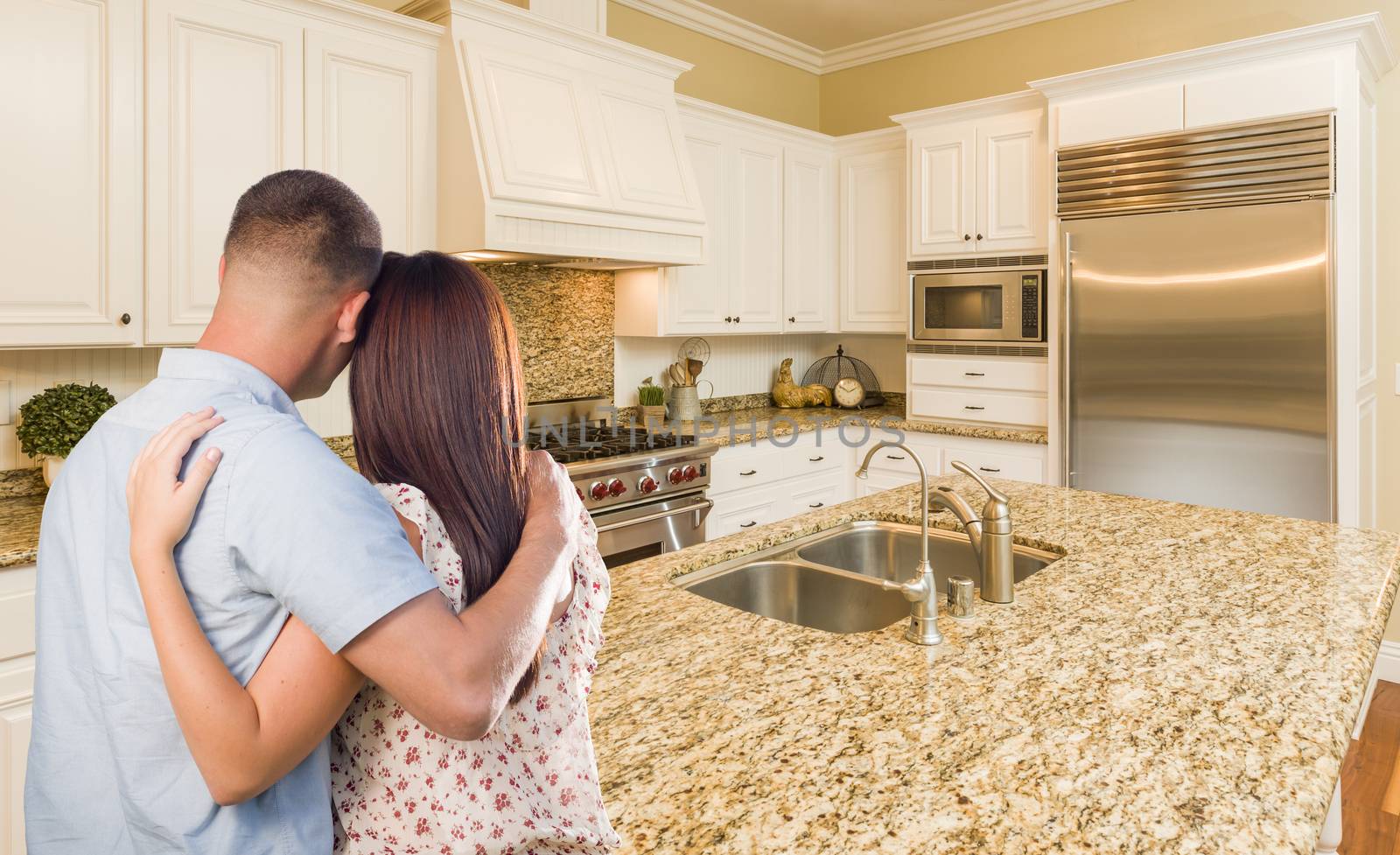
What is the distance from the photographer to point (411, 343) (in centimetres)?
82

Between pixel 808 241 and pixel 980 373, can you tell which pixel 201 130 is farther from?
pixel 980 373

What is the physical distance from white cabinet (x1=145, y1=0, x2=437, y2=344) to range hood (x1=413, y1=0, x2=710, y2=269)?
168 millimetres

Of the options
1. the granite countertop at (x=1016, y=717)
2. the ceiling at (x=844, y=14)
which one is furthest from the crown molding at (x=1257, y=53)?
the granite countertop at (x=1016, y=717)

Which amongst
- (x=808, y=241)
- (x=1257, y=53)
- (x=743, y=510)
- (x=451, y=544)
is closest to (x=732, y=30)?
(x=808, y=241)

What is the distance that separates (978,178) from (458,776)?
389 centimetres

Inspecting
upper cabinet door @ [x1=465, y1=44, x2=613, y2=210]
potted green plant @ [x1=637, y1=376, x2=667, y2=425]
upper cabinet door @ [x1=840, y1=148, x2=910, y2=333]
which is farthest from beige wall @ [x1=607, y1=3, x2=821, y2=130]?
potted green plant @ [x1=637, y1=376, x2=667, y2=425]

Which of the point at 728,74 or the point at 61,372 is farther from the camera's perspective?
the point at 728,74

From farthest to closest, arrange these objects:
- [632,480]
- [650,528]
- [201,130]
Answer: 1. [650,528]
2. [632,480]
3. [201,130]

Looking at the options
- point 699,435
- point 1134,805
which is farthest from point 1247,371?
point 1134,805

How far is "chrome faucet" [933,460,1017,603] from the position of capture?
155cm

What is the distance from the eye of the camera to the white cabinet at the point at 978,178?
3900mm

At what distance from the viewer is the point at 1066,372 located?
3.71 metres

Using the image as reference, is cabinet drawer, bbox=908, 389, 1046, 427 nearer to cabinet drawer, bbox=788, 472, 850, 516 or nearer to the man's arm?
cabinet drawer, bbox=788, 472, 850, 516

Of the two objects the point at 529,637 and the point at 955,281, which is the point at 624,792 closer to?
the point at 529,637
